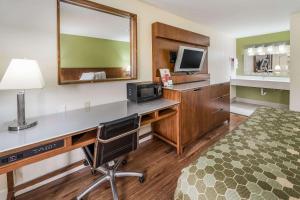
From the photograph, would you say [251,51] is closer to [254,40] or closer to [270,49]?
[254,40]

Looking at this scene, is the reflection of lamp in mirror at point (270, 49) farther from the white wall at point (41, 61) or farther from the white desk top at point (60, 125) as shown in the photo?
the white desk top at point (60, 125)

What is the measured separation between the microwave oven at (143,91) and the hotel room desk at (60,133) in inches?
12.2

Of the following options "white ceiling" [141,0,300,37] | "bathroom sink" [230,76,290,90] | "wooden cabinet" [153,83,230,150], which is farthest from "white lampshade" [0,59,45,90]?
"bathroom sink" [230,76,290,90]

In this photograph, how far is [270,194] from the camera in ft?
2.66

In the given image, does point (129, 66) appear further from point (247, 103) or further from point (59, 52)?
point (247, 103)

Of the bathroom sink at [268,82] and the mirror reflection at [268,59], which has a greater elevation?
the mirror reflection at [268,59]

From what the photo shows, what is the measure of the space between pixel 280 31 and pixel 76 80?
534 cm

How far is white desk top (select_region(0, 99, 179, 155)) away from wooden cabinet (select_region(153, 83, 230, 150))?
0.46m

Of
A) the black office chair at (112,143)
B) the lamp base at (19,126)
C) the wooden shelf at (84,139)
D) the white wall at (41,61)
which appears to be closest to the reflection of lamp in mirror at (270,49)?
the white wall at (41,61)

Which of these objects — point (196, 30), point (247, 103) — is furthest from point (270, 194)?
point (247, 103)

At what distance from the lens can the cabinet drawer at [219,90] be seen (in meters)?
2.97

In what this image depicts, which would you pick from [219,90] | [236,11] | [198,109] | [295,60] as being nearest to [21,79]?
[198,109]

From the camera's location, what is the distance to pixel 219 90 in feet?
10.4

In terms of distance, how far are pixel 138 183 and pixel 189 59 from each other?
91.6 inches
